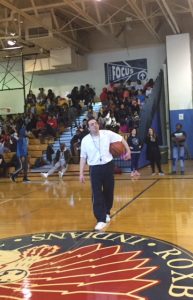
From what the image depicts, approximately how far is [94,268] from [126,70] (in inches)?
664

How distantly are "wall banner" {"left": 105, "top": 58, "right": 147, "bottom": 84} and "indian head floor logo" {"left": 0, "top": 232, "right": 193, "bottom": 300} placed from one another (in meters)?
15.4

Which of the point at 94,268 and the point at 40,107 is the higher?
the point at 40,107

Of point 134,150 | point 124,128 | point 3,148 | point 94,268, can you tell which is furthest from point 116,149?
point 124,128

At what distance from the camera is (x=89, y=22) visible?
16.1 m

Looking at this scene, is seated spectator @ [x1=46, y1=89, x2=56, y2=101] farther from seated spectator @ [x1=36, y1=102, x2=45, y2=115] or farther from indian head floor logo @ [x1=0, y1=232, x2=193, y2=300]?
indian head floor logo @ [x1=0, y1=232, x2=193, y2=300]

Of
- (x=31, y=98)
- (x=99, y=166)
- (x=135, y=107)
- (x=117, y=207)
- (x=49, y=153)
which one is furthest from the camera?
(x=31, y=98)

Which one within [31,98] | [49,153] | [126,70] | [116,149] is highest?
[126,70]

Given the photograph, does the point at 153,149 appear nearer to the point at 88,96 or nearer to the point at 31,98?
the point at 88,96

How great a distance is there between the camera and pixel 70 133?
18078 millimetres

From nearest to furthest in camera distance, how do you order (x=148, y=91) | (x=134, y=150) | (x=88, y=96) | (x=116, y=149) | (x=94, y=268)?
(x=94, y=268) < (x=116, y=149) < (x=134, y=150) < (x=148, y=91) < (x=88, y=96)

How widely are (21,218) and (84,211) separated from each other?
3.52 feet

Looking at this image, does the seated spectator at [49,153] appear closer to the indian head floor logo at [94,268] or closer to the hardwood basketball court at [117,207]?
the hardwood basketball court at [117,207]

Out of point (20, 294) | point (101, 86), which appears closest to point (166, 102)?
point (101, 86)

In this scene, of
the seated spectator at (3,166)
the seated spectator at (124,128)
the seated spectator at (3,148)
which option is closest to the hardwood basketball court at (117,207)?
the seated spectator at (3,166)
